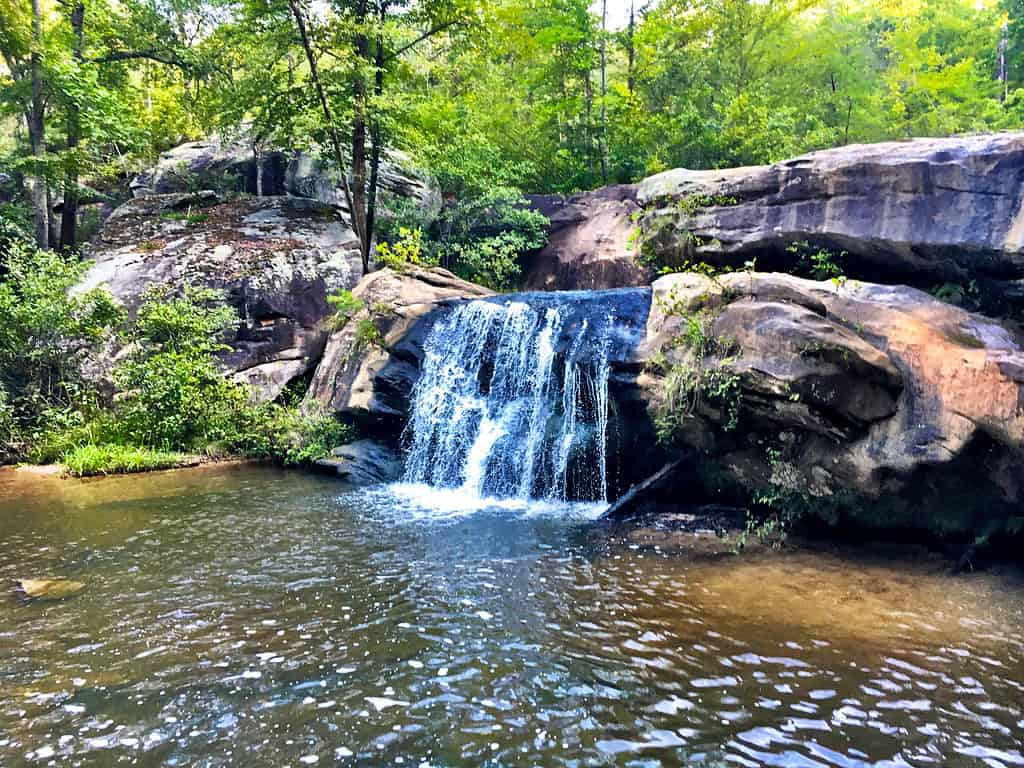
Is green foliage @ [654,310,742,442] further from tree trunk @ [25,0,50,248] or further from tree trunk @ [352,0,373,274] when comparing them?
tree trunk @ [25,0,50,248]

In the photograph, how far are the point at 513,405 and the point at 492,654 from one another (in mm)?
6624

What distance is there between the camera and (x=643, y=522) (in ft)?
28.3

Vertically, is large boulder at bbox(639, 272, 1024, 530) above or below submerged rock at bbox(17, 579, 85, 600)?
above

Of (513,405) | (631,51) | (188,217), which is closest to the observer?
(513,405)

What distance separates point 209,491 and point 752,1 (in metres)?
20.4

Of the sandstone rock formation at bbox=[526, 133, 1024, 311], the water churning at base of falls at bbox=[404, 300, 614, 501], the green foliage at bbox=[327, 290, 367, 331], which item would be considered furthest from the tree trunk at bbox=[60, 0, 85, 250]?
the sandstone rock formation at bbox=[526, 133, 1024, 311]

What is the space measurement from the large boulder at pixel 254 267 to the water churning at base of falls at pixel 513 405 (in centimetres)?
453

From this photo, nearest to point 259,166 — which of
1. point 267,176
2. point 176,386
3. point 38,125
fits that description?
point 267,176

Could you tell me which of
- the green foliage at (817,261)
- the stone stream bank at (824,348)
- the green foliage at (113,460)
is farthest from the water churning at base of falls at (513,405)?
the green foliage at (113,460)

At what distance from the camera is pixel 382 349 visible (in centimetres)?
1300

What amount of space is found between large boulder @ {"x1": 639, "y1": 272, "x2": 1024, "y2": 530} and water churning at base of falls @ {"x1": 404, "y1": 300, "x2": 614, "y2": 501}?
2.17m

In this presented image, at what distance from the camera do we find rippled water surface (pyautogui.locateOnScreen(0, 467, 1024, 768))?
147 inches

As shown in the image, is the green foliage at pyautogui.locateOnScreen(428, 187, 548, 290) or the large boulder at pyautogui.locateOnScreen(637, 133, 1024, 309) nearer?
the large boulder at pyautogui.locateOnScreen(637, 133, 1024, 309)

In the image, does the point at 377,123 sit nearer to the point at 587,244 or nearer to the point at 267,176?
the point at 587,244
